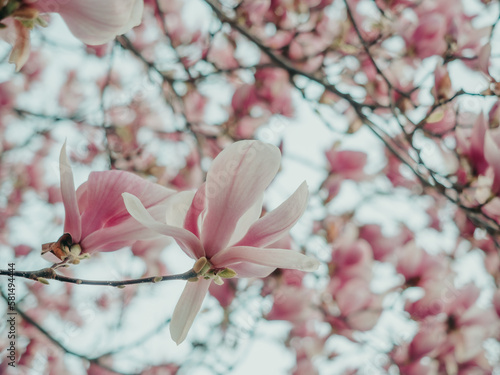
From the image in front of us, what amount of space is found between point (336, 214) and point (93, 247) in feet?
3.40

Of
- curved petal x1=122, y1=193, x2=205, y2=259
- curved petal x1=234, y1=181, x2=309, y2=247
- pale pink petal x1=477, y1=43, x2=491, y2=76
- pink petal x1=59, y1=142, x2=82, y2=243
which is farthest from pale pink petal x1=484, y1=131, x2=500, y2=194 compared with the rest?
pink petal x1=59, y1=142, x2=82, y2=243

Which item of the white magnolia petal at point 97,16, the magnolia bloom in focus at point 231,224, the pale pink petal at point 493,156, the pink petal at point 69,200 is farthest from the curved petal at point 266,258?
the pale pink petal at point 493,156

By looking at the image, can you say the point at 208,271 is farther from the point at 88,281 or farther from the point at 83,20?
the point at 83,20

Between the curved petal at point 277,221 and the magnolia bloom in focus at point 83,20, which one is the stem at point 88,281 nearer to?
the curved petal at point 277,221

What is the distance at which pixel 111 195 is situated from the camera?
1.51 ft

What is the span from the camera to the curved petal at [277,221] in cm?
44

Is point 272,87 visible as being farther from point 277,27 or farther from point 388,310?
point 388,310

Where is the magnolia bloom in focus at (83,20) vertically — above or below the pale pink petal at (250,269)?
above

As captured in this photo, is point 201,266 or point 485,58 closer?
point 201,266

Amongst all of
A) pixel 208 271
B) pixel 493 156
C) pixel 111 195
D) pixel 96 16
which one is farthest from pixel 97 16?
pixel 493 156

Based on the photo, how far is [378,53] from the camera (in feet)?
4.30

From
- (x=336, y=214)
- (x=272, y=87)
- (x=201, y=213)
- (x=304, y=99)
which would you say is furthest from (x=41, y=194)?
(x=201, y=213)

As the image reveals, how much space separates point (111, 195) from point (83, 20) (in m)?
0.19

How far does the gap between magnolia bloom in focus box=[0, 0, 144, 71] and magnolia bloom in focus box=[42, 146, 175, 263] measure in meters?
0.15
